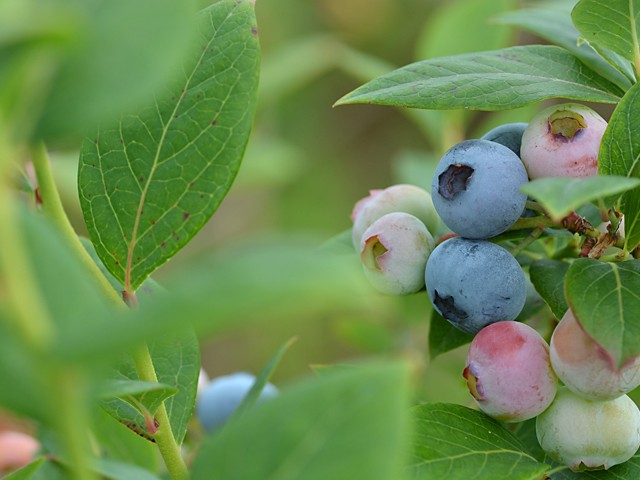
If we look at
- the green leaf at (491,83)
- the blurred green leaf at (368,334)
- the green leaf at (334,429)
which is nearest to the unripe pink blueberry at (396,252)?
the green leaf at (491,83)

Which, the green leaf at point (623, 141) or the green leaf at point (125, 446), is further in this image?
the green leaf at point (125, 446)

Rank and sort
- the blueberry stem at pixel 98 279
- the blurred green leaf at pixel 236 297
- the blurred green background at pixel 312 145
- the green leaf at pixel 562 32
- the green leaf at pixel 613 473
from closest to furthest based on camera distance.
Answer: the blurred green leaf at pixel 236 297
the blueberry stem at pixel 98 279
the green leaf at pixel 613 473
the green leaf at pixel 562 32
the blurred green background at pixel 312 145

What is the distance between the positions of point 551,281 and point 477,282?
89 mm

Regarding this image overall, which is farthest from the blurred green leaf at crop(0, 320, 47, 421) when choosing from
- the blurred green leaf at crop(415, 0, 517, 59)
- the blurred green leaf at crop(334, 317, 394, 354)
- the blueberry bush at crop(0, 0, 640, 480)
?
the blurred green leaf at crop(415, 0, 517, 59)

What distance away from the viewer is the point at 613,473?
0.66 meters

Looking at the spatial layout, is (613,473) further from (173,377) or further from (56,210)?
(56,210)

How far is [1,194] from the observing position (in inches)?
13.0

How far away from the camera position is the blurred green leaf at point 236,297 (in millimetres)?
308

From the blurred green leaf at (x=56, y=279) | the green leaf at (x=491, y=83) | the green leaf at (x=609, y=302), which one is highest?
the blurred green leaf at (x=56, y=279)

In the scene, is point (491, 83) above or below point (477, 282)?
above

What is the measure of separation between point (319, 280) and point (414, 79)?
429 millimetres

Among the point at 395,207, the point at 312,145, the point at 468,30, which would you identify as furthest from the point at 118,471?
the point at 312,145

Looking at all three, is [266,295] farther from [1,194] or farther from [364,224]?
[364,224]

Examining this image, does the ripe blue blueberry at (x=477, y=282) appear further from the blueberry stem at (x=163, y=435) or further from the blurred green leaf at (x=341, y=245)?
the blueberry stem at (x=163, y=435)
